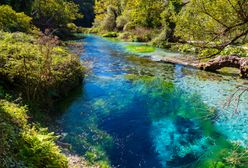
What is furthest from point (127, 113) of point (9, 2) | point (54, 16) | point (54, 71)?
point (54, 16)

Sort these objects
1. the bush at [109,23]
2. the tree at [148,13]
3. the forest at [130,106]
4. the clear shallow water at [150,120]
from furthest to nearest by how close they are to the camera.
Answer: the bush at [109,23]
the tree at [148,13]
the clear shallow water at [150,120]
the forest at [130,106]

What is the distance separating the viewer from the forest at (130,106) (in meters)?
8.95

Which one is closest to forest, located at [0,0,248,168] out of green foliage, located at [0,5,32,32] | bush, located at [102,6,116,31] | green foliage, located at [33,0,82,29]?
green foliage, located at [0,5,32,32]

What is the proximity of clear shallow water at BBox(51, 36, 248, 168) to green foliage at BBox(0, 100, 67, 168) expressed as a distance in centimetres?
254

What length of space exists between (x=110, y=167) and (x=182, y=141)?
13.4 ft

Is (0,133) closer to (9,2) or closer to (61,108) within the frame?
(61,108)

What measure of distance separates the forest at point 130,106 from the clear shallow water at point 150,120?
44mm

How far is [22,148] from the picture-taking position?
823 cm

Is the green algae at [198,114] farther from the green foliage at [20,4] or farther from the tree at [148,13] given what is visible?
the tree at [148,13]

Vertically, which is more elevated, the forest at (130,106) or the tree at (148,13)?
the tree at (148,13)

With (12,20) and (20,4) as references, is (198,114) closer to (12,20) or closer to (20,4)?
(12,20)

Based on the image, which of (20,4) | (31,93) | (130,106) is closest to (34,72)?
(31,93)

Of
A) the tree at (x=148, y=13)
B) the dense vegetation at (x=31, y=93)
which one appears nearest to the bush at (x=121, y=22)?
the tree at (x=148, y=13)

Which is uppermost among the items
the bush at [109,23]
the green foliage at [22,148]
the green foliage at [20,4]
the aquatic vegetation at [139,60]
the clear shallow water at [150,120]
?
the green foliage at [20,4]
